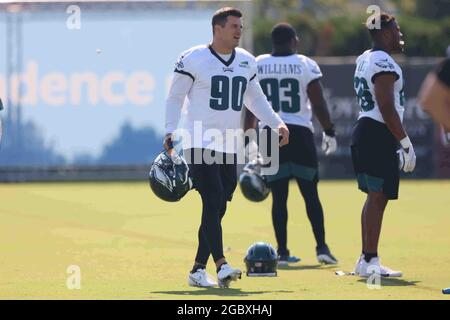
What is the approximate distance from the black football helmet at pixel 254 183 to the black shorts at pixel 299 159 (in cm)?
33

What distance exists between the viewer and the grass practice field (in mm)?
10602

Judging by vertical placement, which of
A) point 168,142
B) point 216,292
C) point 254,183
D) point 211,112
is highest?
point 211,112

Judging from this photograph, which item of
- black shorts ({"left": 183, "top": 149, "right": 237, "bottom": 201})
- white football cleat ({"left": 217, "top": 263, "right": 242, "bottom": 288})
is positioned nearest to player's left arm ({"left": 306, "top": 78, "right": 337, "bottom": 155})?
black shorts ({"left": 183, "top": 149, "right": 237, "bottom": 201})

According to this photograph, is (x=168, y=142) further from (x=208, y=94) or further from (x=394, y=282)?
(x=394, y=282)

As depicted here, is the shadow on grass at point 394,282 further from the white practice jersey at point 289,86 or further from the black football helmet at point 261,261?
the white practice jersey at point 289,86

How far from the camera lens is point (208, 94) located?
1110 cm

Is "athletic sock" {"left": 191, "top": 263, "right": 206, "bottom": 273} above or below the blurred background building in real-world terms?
below

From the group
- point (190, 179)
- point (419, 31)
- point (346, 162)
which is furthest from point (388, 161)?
point (419, 31)

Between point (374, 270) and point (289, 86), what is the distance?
265 centimetres

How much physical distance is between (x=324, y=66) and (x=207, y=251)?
16963mm

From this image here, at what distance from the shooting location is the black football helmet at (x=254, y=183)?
1410cm

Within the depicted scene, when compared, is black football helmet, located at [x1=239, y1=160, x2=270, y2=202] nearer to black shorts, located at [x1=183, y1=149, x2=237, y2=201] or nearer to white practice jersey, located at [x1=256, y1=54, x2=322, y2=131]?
white practice jersey, located at [x1=256, y1=54, x2=322, y2=131]

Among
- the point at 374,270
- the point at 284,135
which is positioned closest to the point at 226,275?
the point at 284,135

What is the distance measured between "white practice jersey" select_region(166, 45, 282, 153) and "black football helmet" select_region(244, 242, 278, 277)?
3.45ft
